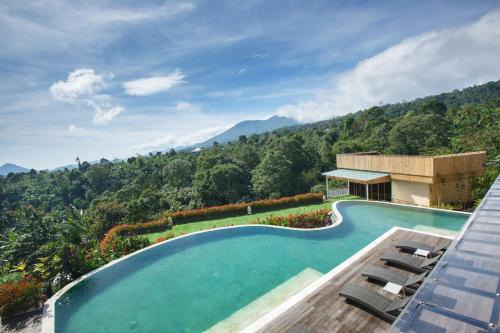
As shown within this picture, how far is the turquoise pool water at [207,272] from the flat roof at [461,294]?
16.4ft

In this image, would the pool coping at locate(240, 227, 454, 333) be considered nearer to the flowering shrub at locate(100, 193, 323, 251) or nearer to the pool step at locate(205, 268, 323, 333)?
the pool step at locate(205, 268, 323, 333)

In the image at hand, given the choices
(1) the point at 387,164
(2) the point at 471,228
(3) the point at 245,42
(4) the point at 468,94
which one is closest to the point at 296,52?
(3) the point at 245,42

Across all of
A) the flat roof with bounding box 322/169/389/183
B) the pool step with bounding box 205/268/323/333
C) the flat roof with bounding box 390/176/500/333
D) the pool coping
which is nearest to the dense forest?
the flat roof with bounding box 322/169/389/183

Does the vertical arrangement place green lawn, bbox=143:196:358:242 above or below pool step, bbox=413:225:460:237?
below

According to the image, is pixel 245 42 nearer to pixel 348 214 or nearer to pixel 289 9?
pixel 289 9

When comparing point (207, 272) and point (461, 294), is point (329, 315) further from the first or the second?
point (207, 272)

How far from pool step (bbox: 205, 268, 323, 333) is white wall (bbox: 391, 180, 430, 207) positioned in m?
10.5

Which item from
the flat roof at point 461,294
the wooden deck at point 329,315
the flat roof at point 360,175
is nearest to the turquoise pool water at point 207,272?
the wooden deck at point 329,315

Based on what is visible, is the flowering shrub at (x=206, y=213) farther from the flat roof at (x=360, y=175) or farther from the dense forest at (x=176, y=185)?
the dense forest at (x=176, y=185)

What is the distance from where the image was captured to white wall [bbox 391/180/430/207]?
589 inches

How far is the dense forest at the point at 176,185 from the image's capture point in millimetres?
11297

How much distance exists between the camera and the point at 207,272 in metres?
9.38

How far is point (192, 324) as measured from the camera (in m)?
6.64

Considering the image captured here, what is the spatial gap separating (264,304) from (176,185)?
34.0 m
